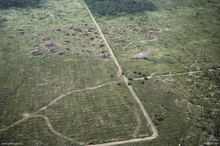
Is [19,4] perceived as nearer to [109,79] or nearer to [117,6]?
[117,6]

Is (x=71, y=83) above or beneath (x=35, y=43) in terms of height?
beneath

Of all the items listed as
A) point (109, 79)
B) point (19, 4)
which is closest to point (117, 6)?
point (19, 4)

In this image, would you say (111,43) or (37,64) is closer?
(37,64)

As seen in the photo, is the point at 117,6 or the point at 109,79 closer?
the point at 109,79

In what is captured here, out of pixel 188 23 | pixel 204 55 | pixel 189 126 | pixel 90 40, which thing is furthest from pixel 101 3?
pixel 189 126

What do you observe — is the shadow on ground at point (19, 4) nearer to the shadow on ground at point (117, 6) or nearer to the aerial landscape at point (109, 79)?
the aerial landscape at point (109, 79)

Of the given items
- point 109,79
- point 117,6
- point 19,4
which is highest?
point 19,4

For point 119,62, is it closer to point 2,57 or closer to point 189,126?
point 189,126
